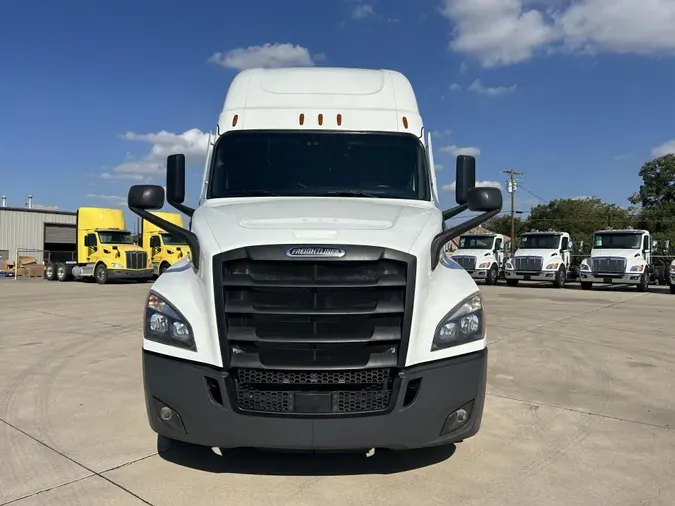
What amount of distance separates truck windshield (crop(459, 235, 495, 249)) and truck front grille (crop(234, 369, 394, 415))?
24.0m

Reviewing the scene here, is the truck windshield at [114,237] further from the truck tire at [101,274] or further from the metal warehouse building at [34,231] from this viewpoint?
the metal warehouse building at [34,231]

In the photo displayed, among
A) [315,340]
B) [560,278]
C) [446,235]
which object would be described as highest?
[446,235]

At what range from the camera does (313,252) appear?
325cm

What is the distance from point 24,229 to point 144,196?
46.6m

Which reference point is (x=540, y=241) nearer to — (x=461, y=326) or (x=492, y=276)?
(x=492, y=276)

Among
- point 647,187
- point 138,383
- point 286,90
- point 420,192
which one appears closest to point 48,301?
point 138,383

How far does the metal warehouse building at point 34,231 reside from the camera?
43.0 meters

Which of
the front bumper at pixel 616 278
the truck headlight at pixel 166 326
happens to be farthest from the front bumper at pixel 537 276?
the truck headlight at pixel 166 326

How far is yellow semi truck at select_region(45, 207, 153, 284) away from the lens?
79.5 feet

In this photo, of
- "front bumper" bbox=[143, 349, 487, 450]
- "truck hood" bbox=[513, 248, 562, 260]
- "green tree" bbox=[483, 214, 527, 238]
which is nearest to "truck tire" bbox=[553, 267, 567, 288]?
"truck hood" bbox=[513, 248, 562, 260]

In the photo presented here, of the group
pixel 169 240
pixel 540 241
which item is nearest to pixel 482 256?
pixel 540 241

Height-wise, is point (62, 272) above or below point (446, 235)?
below

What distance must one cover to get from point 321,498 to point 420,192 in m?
2.48

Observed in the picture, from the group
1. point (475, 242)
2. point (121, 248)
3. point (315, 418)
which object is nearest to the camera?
point (315, 418)
